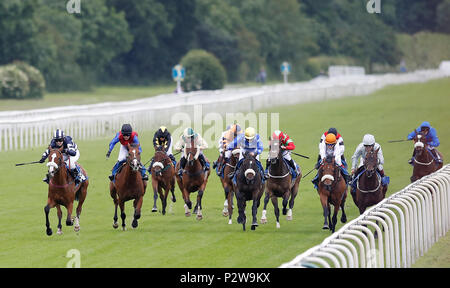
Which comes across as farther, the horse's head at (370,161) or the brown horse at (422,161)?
the brown horse at (422,161)

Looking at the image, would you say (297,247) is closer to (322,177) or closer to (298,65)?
(322,177)

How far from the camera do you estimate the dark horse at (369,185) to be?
1338 cm

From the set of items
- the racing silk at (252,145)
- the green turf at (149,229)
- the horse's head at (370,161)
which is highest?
the racing silk at (252,145)

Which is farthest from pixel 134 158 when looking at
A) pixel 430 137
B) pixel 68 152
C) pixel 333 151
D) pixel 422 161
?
pixel 430 137

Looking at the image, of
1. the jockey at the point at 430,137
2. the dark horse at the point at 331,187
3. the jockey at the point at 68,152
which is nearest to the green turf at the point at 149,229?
the dark horse at the point at 331,187

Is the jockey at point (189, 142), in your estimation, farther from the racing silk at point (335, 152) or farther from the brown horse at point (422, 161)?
the brown horse at point (422, 161)

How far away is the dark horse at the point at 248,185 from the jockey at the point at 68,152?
2.29 metres

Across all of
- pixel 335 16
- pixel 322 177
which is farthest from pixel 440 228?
pixel 335 16

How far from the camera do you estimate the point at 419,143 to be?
15992 mm

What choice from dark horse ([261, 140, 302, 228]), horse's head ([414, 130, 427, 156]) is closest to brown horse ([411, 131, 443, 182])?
horse's head ([414, 130, 427, 156])

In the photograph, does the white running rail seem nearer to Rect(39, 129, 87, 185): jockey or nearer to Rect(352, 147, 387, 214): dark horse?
Rect(352, 147, 387, 214): dark horse

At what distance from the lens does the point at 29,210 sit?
16.0 metres
